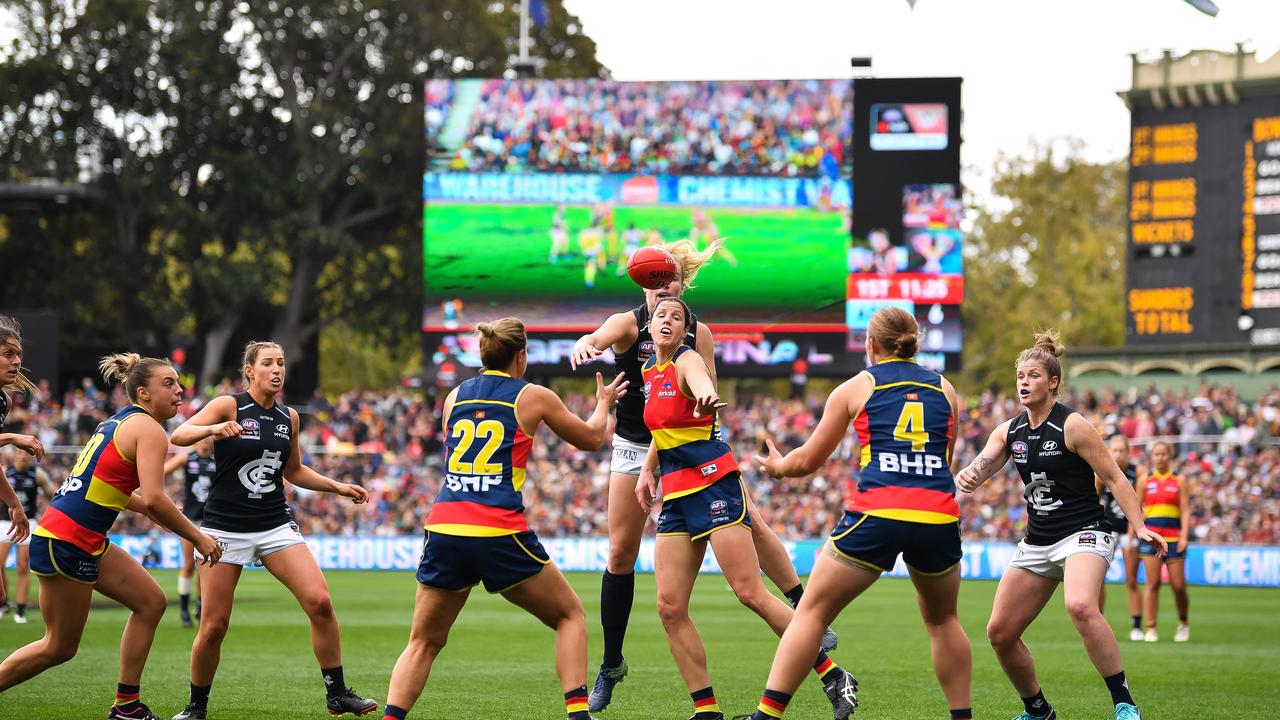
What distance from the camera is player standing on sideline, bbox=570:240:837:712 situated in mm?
9211

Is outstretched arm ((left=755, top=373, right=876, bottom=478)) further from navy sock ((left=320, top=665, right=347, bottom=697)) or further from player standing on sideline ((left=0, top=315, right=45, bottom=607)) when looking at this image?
player standing on sideline ((left=0, top=315, right=45, bottom=607))

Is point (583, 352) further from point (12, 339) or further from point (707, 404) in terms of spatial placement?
point (12, 339)

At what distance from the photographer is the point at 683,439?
8406 millimetres

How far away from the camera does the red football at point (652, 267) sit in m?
9.09

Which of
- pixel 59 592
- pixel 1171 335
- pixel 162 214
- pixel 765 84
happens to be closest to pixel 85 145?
pixel 162 214

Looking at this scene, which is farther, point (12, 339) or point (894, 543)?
point (12, 339)

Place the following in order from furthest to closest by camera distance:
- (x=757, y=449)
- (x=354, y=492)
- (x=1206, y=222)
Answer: (x=757, y=449)
(x=1206, y=222)
(x=354, y=492)

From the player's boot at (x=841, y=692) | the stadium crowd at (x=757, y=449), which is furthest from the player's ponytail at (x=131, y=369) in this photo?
the stadium crowd at (x=757, y=449)

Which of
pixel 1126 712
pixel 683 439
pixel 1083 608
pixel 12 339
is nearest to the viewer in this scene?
pixel 683 439

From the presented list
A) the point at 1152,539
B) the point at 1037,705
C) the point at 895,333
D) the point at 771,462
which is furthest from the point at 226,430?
the point at 1152,539

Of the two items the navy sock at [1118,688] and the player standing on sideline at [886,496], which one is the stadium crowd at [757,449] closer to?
the navy sock at [1118,688]

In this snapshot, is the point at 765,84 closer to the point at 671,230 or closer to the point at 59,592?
the point at 671,230

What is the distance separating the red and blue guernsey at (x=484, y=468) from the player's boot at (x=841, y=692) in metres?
2.29

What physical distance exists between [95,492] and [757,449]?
86.3ft
